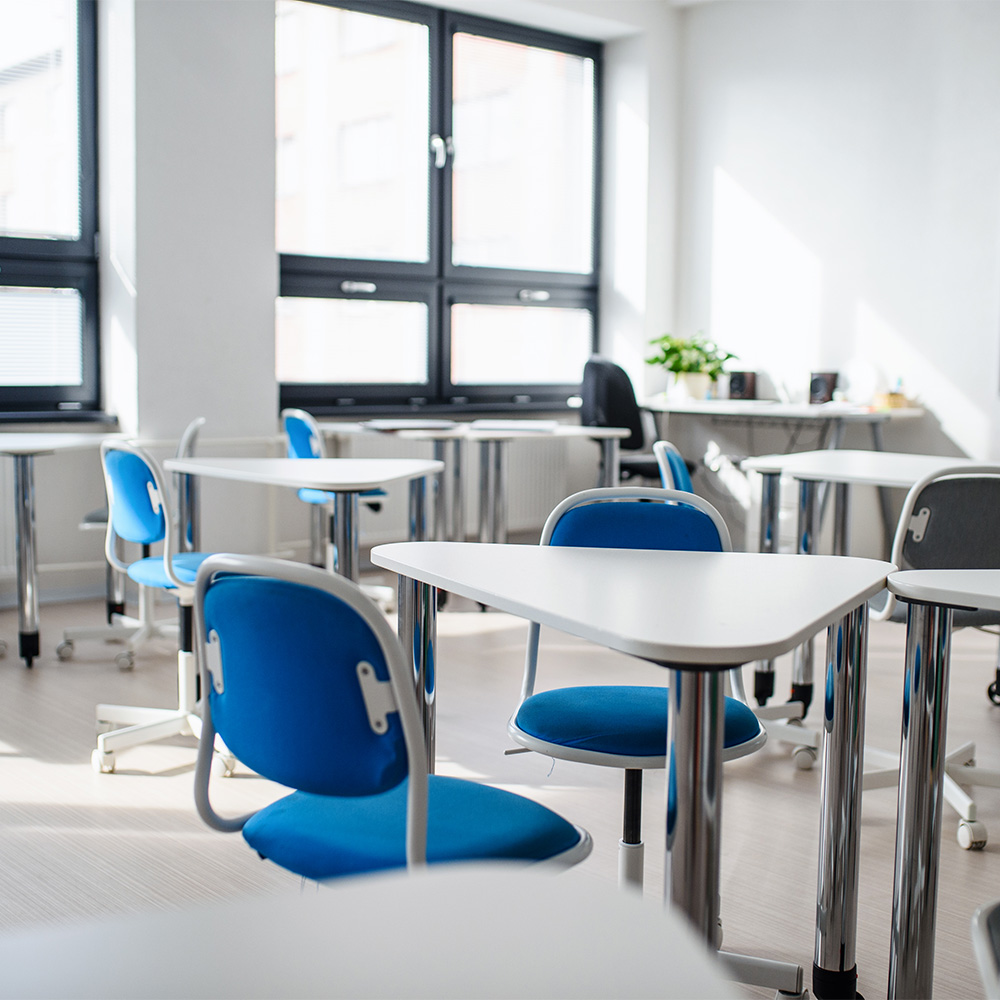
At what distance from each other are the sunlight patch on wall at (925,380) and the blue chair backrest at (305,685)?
512 cm

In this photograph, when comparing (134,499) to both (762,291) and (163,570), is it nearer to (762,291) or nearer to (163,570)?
(163,570)

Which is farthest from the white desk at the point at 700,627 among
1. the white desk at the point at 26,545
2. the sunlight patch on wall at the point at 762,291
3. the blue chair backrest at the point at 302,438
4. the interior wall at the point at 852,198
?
the sunlight patch on wall at the point at 762,291

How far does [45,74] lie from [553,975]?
218 inches

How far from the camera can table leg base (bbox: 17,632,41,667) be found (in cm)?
418

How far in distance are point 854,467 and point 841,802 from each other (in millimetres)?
1887

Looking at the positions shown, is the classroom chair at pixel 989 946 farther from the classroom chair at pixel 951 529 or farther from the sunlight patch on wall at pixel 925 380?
the sunlight patch on wall at pixel 925 380

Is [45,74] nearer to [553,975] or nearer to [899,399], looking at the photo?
[899,399]

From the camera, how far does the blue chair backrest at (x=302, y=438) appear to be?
4.88 metres

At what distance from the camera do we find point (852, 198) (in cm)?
643

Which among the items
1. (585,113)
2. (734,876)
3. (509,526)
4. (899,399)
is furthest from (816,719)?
(585,113)

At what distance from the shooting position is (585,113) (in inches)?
289

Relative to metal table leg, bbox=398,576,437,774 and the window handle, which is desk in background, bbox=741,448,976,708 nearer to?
metal table leg, bbox=398,576,437,774

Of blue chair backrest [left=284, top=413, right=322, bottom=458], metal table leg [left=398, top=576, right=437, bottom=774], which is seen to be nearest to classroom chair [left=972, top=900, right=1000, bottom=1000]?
metal table leg [left=398, top=576, right=437, bottom=774]

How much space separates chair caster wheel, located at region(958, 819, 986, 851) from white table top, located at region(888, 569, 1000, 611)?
3.28ft
